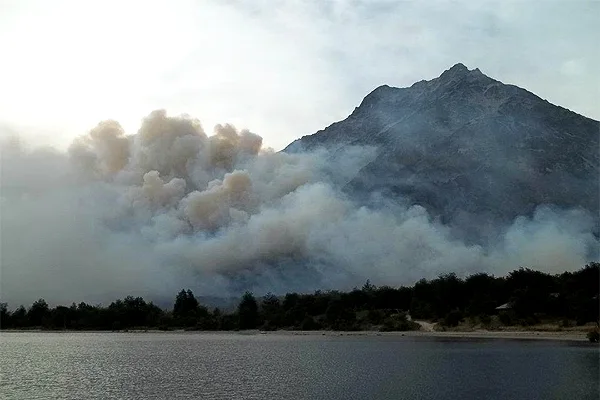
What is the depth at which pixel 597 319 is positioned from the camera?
92.9 m

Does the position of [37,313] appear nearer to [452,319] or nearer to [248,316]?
[248,316]

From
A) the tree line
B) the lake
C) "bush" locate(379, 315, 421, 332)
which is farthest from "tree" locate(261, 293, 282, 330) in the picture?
the lake

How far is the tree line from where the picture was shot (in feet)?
342

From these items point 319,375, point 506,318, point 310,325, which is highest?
point 506,318

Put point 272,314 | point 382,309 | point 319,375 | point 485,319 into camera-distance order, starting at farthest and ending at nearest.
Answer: point 272,314 < point 382,309 < point 485,319 < point 319,375

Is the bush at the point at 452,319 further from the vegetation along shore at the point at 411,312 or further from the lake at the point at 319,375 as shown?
the lake at the point at 319,375

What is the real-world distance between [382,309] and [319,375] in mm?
89624

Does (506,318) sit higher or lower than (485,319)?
higher

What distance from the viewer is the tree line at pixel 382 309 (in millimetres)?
104312

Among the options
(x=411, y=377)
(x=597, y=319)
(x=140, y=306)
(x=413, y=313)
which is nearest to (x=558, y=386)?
(x=411, y=377)

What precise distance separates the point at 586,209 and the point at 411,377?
17154 cm

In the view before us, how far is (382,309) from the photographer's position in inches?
5408

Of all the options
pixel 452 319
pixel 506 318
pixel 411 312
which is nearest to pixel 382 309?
pixel 411 312

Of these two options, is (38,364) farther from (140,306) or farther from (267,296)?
(267,296)
